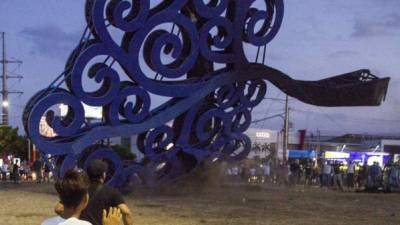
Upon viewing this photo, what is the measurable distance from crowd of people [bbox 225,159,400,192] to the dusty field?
133 inches

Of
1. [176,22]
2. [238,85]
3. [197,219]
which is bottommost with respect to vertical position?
[197,219]

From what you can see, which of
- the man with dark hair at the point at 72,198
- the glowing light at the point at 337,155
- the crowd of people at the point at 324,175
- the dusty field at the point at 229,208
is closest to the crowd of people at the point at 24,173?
the crowd of people at the point at 324,175

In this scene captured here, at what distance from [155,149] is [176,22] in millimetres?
4235

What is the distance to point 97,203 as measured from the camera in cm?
641

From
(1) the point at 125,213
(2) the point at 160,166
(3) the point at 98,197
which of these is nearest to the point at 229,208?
(2) the point at 160,166

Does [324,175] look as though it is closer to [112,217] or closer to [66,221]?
[112,217]

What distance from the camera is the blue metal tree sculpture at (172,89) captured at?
2106cm

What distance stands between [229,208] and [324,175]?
17237mm

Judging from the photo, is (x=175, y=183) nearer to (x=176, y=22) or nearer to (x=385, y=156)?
(x=176, y=22)

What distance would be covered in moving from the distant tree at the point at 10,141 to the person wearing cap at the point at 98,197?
51652 millimetres

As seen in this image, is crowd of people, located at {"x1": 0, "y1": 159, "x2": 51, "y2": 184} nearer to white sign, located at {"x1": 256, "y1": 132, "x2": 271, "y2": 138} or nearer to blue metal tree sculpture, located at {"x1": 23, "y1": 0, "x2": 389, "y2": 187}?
blue metal tree sculpture, located at {"x1": 23, "y1": 0, "x2": 389, "y2": 187}

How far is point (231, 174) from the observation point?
89.7ft

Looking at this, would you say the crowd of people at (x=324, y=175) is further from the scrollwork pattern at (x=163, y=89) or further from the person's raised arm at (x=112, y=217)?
the person's raised arm at (x=112, y=217)

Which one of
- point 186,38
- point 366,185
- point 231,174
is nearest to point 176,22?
point 186,38
